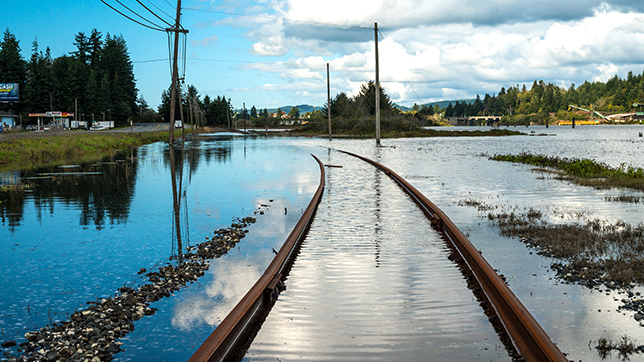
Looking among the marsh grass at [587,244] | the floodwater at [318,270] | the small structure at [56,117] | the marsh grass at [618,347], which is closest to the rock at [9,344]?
the floodwater at [318,270]

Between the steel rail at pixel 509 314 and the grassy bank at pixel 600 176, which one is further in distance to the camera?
the grassy bank at pixel 600 176

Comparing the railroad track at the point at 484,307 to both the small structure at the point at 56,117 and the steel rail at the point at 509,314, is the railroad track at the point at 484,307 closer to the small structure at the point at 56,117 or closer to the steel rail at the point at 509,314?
the steel rail at the point at 509,314

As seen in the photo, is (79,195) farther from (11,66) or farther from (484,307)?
(11,66)

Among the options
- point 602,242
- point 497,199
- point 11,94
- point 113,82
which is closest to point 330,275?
point 602,242

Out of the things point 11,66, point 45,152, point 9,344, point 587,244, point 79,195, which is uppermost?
point 11,66

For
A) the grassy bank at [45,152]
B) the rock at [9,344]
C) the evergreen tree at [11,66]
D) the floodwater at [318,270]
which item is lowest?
the rock at [9,344]

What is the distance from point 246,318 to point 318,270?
8.14ft

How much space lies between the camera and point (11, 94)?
107188mm

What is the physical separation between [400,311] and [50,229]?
896 cm

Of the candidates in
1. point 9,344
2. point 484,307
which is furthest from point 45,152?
point 484,307

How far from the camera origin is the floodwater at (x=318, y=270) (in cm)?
529

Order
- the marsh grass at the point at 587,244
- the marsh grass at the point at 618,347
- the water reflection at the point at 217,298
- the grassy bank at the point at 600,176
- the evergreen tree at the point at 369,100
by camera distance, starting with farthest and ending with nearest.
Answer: the evergreen tree at the point at 369,100 < the grassy bank at the point at 600,176 < the marsh grass at the point at 587,244 < the water reflection at the point at 217,298 < the marsh grass at the point at 618,347

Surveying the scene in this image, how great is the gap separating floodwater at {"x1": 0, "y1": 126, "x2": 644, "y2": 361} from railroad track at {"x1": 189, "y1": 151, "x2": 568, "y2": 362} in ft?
0.50

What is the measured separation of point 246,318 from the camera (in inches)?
225
